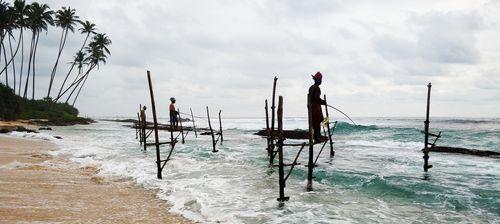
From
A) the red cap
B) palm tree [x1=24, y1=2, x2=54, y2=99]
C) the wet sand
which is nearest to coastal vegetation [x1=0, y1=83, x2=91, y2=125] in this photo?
palm tree [x1=24, y1=2, x2=54, y2=99]

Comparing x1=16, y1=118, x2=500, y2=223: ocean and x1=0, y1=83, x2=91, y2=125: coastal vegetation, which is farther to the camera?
x1=0, y1=83, x2=91, y2=125: coastal vegetation

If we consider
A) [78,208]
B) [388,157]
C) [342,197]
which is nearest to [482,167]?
[388,157]

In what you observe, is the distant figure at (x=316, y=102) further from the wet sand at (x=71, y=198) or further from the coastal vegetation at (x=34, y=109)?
the coastal vegetation at (x=34, y=109)

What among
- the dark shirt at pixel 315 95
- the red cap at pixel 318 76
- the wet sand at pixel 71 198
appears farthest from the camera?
the red cap at pixel 318 76

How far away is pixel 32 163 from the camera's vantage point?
48.9ft

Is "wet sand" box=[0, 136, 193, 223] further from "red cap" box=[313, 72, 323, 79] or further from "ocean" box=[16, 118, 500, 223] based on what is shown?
"red cap" box=[313, 72, 323, 79]

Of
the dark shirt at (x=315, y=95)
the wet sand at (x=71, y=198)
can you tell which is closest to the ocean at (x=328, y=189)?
the wet sand at (x=71, y=198)

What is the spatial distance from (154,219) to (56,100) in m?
55.0

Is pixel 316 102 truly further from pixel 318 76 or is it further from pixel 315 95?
pixel 318 76

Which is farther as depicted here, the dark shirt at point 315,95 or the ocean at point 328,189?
the dark shirt at point 315,95

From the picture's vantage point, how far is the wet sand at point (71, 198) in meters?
7.76

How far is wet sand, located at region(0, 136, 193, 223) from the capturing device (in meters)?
7.76

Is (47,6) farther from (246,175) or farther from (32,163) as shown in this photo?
(246,175)

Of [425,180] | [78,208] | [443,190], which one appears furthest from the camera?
[425,180]
